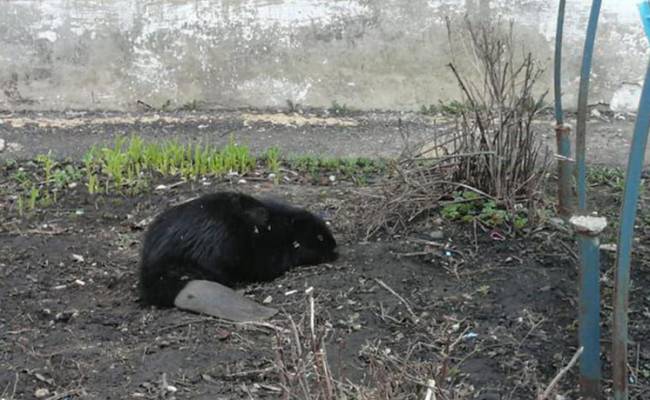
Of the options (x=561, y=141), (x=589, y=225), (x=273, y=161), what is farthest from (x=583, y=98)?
(x=273, y=161)

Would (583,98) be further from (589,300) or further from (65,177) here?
(65,177)

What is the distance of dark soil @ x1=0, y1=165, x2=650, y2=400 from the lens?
3861mm

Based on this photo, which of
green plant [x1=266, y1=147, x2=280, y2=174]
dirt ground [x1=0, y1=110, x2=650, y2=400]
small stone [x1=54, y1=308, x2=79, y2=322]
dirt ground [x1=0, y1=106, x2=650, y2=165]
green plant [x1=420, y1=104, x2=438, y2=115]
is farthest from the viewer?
green plant [x1=420, y1=104, x2=438, y2=115]

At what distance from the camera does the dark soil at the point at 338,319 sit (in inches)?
152

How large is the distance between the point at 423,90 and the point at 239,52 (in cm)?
157

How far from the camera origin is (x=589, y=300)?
3.54 m

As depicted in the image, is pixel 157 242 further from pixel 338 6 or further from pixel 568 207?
pixel 338 6

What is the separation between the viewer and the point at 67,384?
3.90 metres

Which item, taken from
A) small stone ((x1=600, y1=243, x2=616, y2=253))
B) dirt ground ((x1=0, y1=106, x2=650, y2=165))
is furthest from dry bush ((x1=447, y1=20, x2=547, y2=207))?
dirt ground ((x1=0, y1=106, x2=650, y2=165))

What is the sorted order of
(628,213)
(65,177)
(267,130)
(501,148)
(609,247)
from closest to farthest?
(628,213), (609,247), (501,148), (65,177), (267,130)

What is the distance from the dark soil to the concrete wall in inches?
111

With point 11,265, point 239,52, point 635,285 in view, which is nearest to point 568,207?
point 635,285

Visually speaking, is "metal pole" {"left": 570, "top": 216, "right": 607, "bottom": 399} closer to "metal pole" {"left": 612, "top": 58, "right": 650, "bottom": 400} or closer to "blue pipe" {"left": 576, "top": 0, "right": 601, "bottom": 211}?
"metal pole" {"left": 612, "top": 58, "right": 650, "bottom": 400}

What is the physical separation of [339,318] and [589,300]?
4.08ft
